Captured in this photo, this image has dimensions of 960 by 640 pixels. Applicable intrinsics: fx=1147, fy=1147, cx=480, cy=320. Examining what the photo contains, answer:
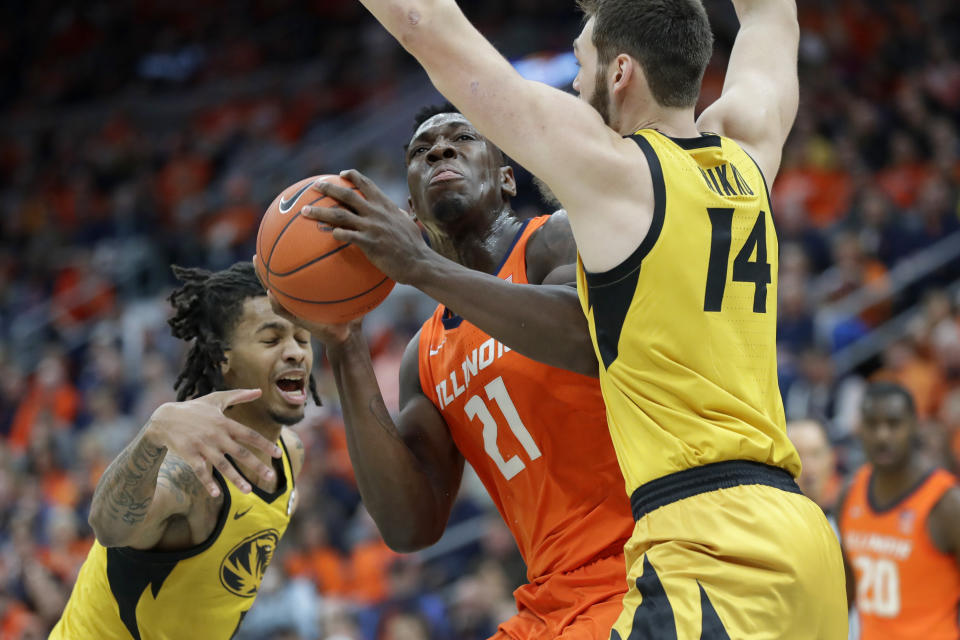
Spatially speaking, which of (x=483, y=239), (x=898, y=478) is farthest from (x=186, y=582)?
(x=898, y=478)

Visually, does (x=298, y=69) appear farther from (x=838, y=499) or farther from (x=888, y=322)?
(x=838, y=499)

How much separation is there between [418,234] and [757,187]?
89cm

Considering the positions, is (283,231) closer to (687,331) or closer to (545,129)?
(545,129)

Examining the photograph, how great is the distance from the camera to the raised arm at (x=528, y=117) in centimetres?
272

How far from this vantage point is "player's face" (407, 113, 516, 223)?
12.0 feet

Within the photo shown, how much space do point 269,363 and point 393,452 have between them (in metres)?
0.78

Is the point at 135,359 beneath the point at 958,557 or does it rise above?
beneath

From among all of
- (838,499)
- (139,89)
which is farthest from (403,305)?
(139,89)

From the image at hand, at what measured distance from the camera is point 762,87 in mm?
3408

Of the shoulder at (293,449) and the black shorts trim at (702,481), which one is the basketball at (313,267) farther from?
the shoulder at (293,449)

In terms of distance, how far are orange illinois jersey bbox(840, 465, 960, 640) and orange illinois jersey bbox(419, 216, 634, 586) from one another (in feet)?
9.46

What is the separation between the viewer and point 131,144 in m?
17.4

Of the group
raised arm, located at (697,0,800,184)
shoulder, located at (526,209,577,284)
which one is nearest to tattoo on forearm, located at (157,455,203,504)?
shoulder, located at (526,209,577,284)

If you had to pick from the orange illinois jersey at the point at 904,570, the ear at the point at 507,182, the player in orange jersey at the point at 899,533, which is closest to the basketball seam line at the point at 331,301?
the ear at the point at 507,182
